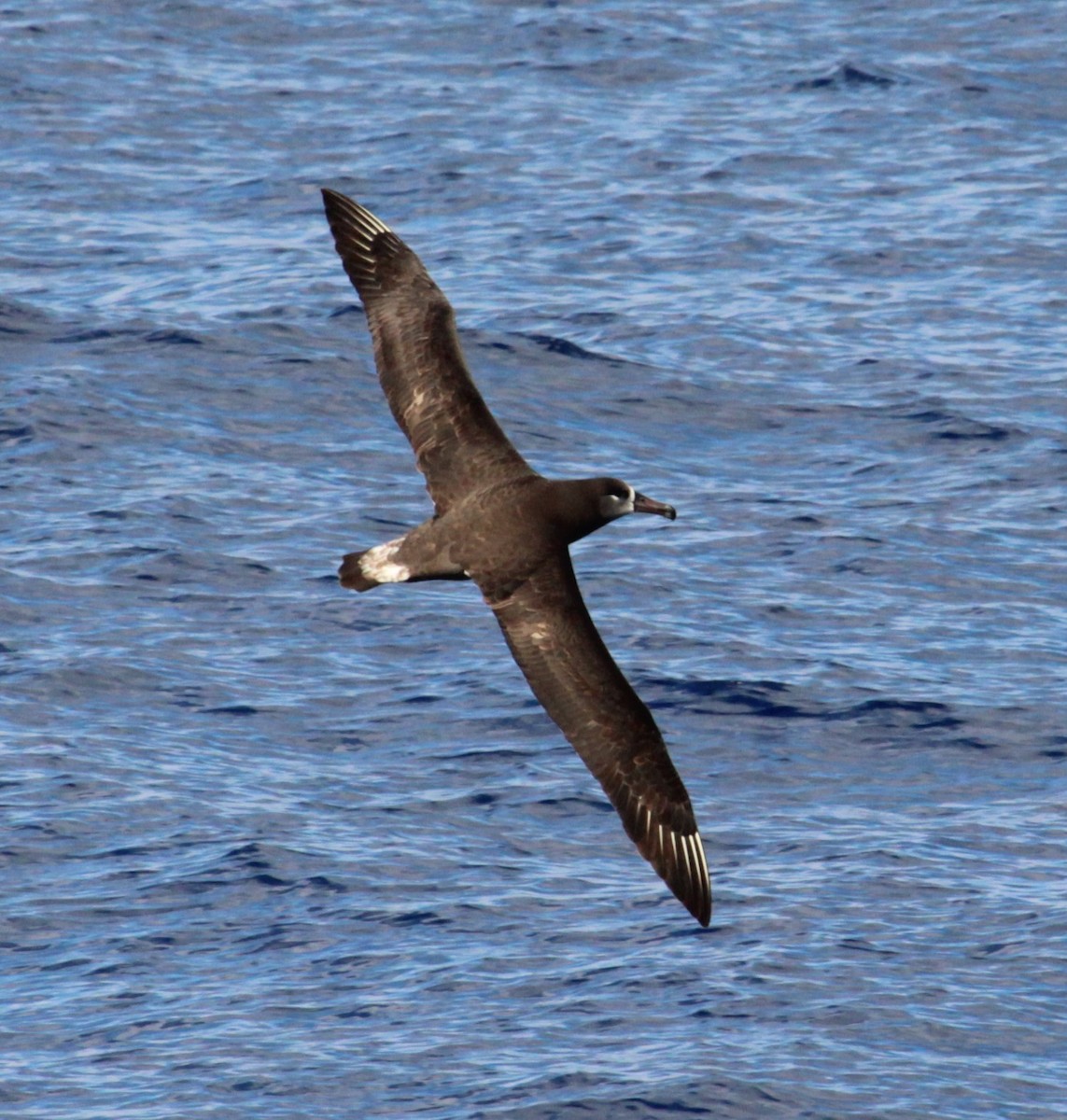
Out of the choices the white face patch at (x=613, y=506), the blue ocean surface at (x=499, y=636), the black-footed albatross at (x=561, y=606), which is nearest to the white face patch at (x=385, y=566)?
the black-footed albatross at (x=561, y=606)

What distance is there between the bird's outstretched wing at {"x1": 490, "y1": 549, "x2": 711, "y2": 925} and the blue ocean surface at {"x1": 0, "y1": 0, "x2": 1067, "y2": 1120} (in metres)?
2.27

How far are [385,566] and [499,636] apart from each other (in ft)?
20.1

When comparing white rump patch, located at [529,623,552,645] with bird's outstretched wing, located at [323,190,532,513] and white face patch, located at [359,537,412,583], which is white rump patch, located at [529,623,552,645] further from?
bird's outstretched wing, located at [323,190,532,513]

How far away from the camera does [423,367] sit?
1435cm

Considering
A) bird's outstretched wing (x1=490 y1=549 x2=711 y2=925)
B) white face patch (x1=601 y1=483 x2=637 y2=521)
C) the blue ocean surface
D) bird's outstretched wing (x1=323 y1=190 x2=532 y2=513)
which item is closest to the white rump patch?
bird's outstretched wing (x1=490 y1=549 x2=711 y2=925)

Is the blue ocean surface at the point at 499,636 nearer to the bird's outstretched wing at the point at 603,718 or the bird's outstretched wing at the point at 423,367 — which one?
the bird's outstretched wing at the point at 603,718

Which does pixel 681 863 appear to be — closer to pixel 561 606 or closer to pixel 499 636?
pixel 561 606

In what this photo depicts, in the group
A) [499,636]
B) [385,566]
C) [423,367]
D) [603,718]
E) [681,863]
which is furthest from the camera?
[499,636]

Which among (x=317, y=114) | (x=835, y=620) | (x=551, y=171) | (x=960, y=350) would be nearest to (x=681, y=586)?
(x=835, y=620)

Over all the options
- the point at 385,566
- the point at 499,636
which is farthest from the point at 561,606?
the point at 499,636

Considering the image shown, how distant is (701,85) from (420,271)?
19.4 m

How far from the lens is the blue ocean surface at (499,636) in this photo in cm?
1591

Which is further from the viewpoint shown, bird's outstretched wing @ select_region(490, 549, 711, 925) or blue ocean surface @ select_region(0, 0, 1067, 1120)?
blue ocean surface @ select_region(0, 0, 1067, 1120)

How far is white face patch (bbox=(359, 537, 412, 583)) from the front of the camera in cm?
1376
